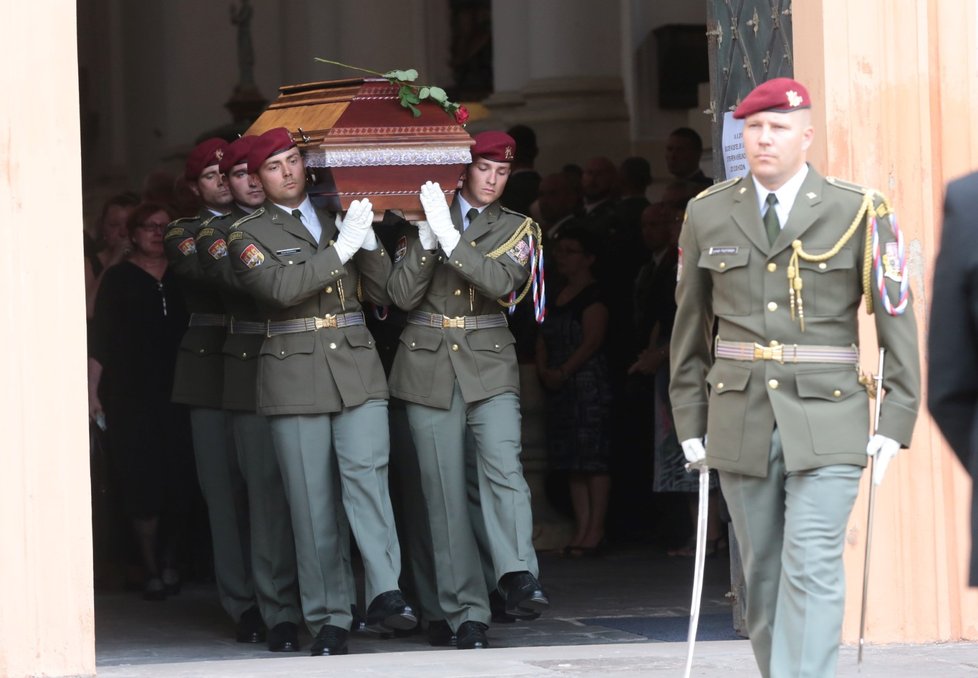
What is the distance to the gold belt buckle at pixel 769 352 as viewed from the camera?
556 centimetres

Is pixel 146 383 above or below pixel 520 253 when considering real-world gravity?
below

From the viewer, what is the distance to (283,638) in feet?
25.5

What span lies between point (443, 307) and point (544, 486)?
3.19 meters

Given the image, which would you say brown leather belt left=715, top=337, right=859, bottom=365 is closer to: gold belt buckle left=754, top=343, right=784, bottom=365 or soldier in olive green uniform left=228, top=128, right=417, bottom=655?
gold belt buckle left=754, top=343, right=784, bottom=365

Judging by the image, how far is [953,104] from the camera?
712 cm

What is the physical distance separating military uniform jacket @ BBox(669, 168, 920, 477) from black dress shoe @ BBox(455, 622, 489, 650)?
213cm

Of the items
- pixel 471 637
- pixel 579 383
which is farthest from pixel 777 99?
pixel 579 383

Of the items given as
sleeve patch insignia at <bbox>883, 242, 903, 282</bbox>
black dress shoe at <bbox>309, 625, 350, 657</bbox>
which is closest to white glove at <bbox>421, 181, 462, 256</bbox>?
black dress shoe at <bbox>309, 625, 350, 657</bbox>

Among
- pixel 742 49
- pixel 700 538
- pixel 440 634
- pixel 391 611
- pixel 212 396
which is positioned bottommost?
pixel 440 634

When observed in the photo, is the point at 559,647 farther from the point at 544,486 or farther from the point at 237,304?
the point at 544,486

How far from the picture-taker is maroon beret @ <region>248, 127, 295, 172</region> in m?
A: 7.53

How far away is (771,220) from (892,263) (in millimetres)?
353

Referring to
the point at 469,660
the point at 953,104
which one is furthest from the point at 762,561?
the point at 953,104

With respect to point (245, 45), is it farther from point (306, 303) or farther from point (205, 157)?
point (306, 303)
